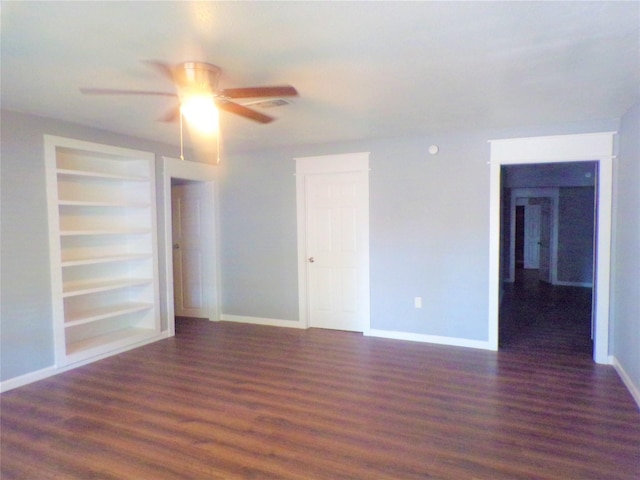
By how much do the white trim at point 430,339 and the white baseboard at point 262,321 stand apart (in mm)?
1012

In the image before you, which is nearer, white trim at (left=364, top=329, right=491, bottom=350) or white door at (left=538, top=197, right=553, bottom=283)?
white trim at (left=364, top=329, right=491, bottom=350)

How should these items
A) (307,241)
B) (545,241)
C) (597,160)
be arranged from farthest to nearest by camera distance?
(545,241)
(307,241)
(597,160)

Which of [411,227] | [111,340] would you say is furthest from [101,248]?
[411,227]

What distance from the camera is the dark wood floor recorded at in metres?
2.28

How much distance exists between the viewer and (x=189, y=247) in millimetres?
5875

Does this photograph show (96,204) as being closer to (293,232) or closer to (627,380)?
(293,232)

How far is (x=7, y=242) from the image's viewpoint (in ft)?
11.0

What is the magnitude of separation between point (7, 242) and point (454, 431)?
3.76 m

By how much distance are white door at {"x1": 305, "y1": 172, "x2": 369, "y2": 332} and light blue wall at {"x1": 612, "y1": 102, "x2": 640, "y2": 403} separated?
2.44 metres

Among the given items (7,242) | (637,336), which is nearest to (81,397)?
(7,242)

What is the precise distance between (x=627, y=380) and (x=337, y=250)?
308 cm

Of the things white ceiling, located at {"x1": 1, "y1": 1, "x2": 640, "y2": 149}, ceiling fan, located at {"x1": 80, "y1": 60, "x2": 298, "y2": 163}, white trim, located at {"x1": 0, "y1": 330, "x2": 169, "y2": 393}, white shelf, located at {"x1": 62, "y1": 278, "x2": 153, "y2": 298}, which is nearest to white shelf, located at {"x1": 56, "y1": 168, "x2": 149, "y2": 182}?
white ceiling, located at {"x1": 1, "y1": 1, "x2": 640, "y2": 149}

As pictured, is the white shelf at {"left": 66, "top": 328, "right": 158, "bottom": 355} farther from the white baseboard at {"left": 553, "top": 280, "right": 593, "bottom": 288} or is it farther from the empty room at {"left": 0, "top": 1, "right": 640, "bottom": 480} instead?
the white baseboard at {"left": 553, "top": 280, "right": 593, "bottom": 288}

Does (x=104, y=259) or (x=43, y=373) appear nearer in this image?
(x=43, y=373)
